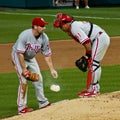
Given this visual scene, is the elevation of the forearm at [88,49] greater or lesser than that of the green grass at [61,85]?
greater

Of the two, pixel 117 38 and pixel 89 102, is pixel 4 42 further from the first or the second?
pixel 89 102

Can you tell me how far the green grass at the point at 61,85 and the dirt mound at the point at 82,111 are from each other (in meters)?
1.15

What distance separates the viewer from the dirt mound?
8.63 m

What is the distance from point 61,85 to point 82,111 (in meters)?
4.00

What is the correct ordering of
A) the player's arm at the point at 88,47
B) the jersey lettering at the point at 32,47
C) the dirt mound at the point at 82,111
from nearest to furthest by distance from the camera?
the dirt mound at the point at 82,111
the jersey lettering at the point at 32,47
the player's arm at the point at 88,47

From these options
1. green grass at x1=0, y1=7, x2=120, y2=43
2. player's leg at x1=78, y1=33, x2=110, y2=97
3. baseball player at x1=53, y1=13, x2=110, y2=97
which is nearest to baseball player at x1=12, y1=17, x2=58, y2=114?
baseball player at x1=53, y1=13, x2=110, y2=97

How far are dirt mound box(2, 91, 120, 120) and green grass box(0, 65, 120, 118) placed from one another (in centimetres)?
115

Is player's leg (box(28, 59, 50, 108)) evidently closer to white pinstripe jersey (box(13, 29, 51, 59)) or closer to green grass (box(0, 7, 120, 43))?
white pinstripe jersey (box(13, 29, 51, 59))

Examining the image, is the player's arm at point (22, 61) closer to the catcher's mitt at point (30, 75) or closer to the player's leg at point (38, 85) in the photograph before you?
the catcher's mitt at point (30, 75)

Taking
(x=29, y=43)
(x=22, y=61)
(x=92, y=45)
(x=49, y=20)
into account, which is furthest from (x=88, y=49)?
(x=49, y=20)

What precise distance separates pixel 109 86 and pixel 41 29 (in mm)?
3198

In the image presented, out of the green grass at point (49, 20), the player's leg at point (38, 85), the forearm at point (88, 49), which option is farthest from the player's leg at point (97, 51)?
the green grass at point (49, 20)

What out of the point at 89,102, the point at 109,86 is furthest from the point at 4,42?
the point at 89,102

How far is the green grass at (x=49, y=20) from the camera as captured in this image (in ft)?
73.2
